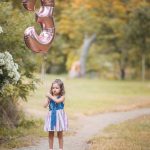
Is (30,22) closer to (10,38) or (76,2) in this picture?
(10,38)

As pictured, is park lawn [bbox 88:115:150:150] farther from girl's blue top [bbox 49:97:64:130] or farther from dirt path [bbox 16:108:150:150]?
girl's blue top [bbox 49:97:64:130]

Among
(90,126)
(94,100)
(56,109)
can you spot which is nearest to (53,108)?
(56,109)

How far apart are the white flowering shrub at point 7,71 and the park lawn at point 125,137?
7.29 feet

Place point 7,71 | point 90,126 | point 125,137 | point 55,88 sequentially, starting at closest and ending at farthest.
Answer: point 55,88, point 7,71, point 125,137, point 90,126

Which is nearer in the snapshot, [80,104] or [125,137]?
[125,137]

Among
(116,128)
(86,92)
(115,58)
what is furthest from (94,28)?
(116,128)

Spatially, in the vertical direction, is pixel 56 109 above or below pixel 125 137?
above

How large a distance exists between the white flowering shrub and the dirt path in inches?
58.1

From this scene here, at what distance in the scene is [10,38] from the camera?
12672 mm

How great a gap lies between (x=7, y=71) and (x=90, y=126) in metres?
5.02

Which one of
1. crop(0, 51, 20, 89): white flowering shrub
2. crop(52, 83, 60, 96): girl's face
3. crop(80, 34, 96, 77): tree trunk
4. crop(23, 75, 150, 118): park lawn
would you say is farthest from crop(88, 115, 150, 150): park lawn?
crop(80, 34, 96, 77): tree trunk

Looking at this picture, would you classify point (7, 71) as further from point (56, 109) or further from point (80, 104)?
point (80, 104)

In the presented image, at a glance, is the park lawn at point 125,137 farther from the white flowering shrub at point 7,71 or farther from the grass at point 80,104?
the white flowering shrub at point 7,71

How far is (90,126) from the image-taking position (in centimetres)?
1561
